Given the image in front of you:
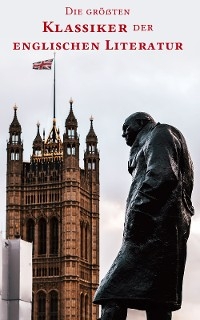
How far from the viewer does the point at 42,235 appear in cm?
7669

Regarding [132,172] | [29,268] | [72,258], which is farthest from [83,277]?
[132,172]

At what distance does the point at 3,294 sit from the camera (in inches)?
1378

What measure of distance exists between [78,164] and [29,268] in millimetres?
38793

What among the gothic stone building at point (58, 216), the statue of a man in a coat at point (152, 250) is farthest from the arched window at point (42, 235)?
the statue of a man in a coat at point (152, 250)

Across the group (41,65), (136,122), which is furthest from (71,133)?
(136,122)

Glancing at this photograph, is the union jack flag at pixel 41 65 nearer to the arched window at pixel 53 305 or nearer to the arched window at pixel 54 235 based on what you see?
the arched window at pixel 54 235

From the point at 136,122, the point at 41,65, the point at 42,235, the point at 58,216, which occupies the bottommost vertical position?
the point at 136,122

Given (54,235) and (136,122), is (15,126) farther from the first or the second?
(136,122)

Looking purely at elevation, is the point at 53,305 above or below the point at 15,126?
below

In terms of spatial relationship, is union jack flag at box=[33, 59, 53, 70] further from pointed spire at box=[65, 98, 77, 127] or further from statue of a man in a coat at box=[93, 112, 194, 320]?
statue of a man in a coat at box=[93, 112, 194, 320]

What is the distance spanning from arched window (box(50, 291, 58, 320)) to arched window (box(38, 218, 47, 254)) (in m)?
3.45

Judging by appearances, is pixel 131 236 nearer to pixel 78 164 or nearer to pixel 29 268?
pixel 29 268

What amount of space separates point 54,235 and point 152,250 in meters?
71.7

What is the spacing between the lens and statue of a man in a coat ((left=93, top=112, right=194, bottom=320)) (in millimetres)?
4566
